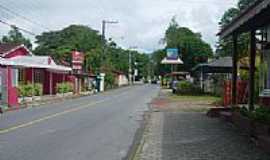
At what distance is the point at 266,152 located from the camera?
39.6 ft

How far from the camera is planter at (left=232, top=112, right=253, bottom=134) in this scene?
50.2ft

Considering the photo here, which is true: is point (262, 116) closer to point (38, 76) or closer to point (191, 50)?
point (38, 76)

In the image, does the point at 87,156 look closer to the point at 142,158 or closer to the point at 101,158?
the point at 101,158

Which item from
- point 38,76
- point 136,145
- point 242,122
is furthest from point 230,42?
point 136,145

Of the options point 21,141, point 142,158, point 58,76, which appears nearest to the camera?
point 142,158

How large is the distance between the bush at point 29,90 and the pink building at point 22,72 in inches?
26.7

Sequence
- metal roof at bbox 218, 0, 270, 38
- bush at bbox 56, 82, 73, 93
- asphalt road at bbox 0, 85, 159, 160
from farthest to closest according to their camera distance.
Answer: bush at bbox 56, 82, 73, 93 < asphalt road at bbox 0, 85, 159, 160 < metal roof at bbox 218, 0, 270, 38

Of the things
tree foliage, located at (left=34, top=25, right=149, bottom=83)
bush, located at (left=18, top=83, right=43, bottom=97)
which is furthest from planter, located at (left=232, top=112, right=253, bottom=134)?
tree foliage, located at (left=34, top=25, right=149, bottom=83)

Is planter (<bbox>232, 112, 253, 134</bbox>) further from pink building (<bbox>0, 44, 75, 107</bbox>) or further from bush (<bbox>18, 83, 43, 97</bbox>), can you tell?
bush (<bbox>18, 83, 43, 97</bbox>)

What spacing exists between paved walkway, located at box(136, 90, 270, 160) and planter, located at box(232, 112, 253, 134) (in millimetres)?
203

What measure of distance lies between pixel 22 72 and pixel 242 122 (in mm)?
35836

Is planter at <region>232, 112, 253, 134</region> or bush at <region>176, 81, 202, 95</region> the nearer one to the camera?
planter at <region>232, 112, 253, 134</region>

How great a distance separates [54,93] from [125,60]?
85086 mm

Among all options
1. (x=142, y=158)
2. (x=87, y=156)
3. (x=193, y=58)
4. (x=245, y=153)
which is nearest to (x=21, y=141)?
(x=87, y=156)
